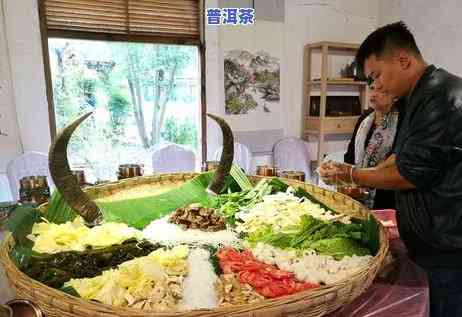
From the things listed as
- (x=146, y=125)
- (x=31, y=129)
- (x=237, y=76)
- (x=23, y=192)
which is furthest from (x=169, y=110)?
(x=23, y=192)

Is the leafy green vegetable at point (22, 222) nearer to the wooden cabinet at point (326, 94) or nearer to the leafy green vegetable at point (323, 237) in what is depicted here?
the leafy green vegetable at point (323, 237)

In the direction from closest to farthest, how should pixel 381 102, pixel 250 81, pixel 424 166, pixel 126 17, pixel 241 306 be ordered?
1. pixel 241 306
2. pixel 424 166
3. pixel 381 102
4. pixel 126 17
5. pixel 250 81

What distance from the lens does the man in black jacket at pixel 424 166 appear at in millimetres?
1286

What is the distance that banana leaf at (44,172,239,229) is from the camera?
1.53 meters

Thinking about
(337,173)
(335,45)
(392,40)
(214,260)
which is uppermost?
Answer: (335,45)

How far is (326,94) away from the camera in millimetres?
4520

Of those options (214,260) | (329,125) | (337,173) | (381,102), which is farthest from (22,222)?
(329,125)

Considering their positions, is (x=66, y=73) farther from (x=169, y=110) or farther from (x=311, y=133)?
(x=311, y=133)

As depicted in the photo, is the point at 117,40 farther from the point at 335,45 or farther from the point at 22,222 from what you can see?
the point at 22,222

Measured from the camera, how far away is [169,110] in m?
4.16

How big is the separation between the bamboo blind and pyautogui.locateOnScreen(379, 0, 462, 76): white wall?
2.68 metres

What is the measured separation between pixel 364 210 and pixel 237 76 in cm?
294

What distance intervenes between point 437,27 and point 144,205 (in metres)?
4.11

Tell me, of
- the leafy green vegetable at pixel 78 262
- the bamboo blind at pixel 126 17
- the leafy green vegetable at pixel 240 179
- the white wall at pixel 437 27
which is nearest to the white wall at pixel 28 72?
the bamboo blind at pixel 126 17
